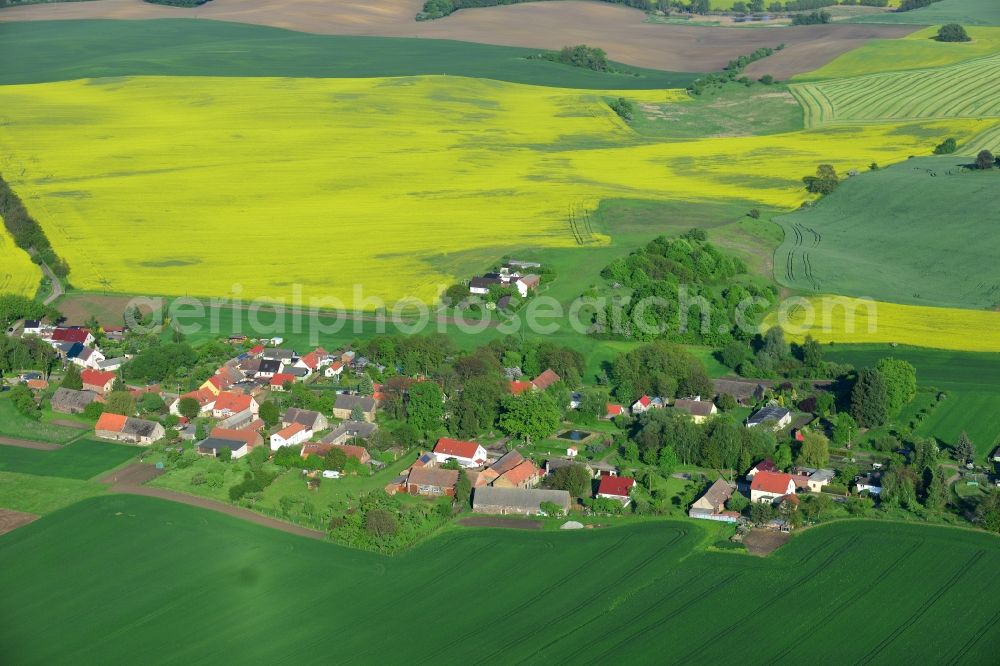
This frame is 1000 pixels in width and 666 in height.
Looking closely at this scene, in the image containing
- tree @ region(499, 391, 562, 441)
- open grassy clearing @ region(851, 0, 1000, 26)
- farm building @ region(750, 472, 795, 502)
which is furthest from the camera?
open grassy clearing @ region(851, 0, 1000, 26)

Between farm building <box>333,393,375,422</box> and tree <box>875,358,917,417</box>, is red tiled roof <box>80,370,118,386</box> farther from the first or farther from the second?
tree <box>875,358,917,417</box>

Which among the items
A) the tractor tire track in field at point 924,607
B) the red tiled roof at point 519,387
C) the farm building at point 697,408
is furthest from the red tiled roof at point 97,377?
the tractor tire track in field at point 924,607

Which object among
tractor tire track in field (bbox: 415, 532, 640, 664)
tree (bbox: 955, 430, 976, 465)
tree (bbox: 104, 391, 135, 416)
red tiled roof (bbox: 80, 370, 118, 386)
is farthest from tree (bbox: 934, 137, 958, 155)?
tree (bbox: 104, 391, 135, 416)

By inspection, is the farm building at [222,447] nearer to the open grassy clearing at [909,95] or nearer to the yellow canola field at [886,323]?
the yellow canola field at [886,323]

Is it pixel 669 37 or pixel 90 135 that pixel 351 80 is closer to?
pixel 90 135

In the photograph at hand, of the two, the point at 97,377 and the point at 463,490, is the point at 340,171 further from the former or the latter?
the point at 463,490

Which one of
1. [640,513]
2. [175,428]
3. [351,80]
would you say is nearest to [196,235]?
[175,428]
